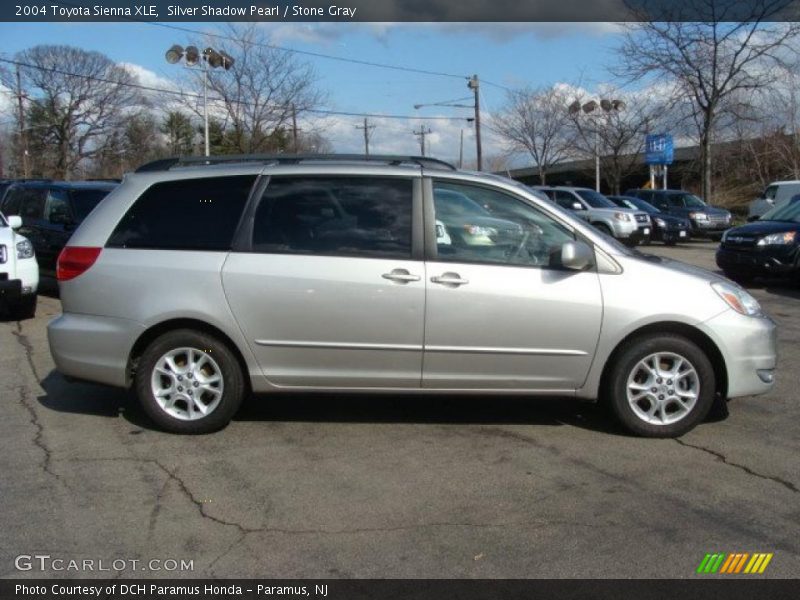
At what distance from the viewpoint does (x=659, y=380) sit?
4969 mm

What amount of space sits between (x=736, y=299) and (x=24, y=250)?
27.3 ft

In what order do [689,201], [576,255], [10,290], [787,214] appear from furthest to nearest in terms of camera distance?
[689,201], [787,214], [10,290], [576,255]

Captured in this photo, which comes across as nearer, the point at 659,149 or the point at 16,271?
the point at 16,271

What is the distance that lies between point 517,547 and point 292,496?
1298 millimetres

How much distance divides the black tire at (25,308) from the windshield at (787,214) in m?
11.5

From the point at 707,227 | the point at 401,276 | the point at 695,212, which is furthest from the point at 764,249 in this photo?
the point at 695,212

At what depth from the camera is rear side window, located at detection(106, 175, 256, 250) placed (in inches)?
202

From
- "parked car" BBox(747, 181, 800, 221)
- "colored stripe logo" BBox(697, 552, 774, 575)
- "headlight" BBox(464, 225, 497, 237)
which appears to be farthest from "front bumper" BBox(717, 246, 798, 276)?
"parked car" BBox(747, 181, 800, 221)

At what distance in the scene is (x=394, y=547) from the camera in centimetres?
361

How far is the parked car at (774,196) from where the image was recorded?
75.9 feet

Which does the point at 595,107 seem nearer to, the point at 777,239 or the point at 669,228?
the point at 669,228

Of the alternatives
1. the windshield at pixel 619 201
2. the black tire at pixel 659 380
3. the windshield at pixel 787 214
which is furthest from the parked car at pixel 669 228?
the black tire at pixel 659 380

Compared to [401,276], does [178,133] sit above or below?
above

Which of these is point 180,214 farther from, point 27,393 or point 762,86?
point 762,86
